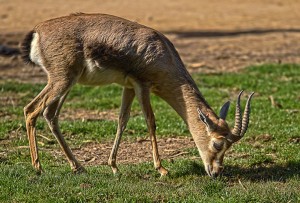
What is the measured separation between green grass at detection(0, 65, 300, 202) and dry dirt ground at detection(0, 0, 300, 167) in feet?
2.09

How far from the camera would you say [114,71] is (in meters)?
9.77

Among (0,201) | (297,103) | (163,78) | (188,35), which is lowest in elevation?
(188,35)

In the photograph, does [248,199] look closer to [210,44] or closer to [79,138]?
[79,138]

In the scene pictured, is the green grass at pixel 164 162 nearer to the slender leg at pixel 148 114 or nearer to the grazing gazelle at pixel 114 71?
the slender leg at pixel 148 114

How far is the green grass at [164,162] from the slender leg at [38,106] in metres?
0.22

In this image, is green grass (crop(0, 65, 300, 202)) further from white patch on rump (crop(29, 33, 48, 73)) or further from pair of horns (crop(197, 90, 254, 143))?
white patch on rump (crop(29, 33, 48, 73))

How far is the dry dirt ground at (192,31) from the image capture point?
13.3m

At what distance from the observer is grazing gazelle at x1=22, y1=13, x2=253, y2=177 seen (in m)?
9.56

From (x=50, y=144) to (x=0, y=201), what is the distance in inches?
122

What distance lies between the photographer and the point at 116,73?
980 centimetres

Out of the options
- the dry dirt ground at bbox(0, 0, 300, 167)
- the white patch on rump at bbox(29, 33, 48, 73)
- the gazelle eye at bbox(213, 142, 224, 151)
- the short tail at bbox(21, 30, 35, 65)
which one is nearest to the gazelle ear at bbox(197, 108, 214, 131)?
the gazelle eye at bbox(213, 142, 224, 151)

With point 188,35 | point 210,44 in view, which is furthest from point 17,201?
point 188,35

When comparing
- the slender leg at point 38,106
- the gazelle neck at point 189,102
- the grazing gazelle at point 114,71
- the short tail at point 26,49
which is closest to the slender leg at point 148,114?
the grazing gazelle at point 114,71

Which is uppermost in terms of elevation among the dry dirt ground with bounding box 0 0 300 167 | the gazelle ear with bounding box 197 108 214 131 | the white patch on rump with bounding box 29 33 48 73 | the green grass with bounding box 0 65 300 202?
the white patch on rump with bounding box 29 33 48 73
